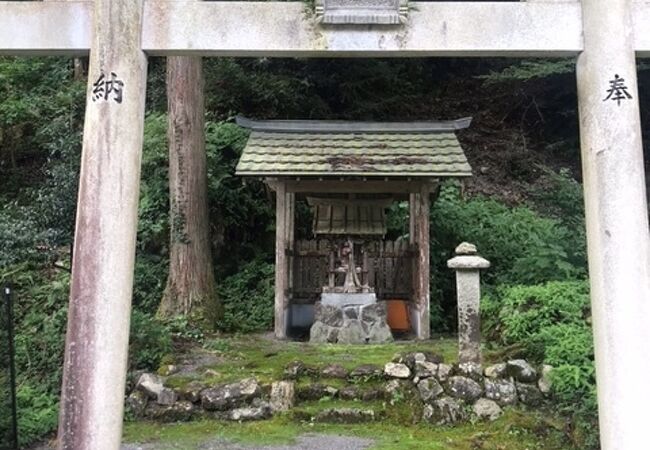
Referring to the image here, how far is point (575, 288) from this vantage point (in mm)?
6820

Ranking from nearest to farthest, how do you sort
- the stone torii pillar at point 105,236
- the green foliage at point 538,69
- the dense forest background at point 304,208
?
the stone torii pillar at point 105,236
the dense forest background at point 304,208
the green foliage at point 538,69

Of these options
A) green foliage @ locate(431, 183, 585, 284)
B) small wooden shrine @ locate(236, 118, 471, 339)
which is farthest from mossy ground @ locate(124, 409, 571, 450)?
small wooden shrine @ locate(236, 118, 471, 339)

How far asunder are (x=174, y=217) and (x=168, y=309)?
148cm

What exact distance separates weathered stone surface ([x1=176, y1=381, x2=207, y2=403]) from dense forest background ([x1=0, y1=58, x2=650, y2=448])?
3.75 feet

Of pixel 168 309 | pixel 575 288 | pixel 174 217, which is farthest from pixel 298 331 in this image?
pixel 575 288

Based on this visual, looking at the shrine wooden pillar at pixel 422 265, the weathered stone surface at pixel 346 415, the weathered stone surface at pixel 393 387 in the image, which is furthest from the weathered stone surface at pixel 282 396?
the shrine wooden pillar at pixel 422 265

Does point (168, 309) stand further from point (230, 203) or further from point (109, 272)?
point (109, 272)

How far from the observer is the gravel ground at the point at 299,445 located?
17.1 ft

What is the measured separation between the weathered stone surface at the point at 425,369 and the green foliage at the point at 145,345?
3.15 metres

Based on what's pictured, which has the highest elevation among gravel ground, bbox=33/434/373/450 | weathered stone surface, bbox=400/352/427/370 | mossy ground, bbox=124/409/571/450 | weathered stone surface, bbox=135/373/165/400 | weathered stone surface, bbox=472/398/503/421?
weathered stone surface, bbox=400/352/427/370

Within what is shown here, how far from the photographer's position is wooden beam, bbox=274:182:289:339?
8.84 m

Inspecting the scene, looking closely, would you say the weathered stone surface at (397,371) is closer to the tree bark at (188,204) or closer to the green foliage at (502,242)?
Answer: the green foliage at (502,242)

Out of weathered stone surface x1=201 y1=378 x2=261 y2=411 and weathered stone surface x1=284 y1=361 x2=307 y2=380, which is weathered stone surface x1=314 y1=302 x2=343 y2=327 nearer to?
weathered stone surface x1=284 y1=361 x2=307 y2=380

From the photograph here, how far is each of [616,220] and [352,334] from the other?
5.25 m
